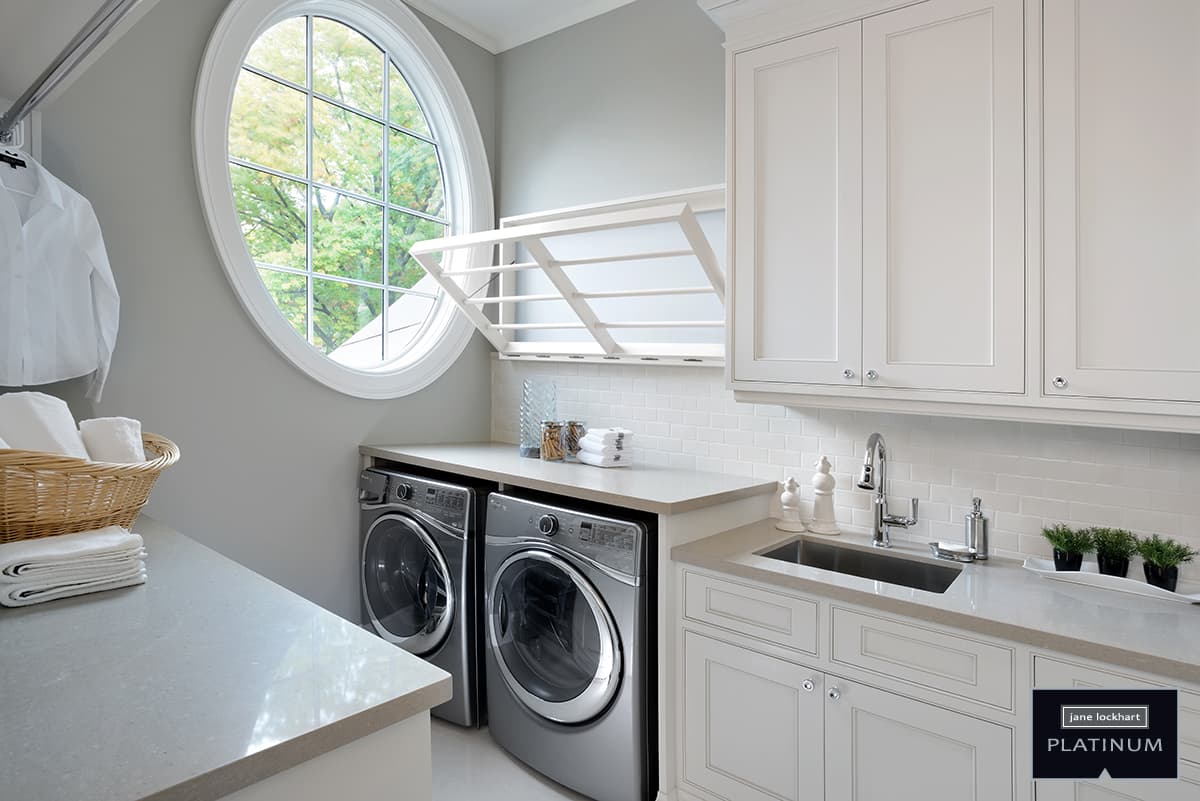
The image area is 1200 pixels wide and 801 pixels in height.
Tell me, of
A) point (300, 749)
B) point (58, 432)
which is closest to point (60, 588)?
point (58, 432)

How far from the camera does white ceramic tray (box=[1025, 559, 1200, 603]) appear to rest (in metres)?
1.60

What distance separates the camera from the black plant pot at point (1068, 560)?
5.90 feet

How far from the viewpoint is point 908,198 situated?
72.4 inches

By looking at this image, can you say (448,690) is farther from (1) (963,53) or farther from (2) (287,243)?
(2) (287,243)

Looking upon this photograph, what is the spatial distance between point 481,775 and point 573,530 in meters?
0.89

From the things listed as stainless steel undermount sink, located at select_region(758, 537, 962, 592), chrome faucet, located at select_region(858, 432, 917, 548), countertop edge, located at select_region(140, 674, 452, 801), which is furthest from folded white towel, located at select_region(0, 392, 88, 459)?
chrome faucet, located at select_region(858, 432, 917, 548)

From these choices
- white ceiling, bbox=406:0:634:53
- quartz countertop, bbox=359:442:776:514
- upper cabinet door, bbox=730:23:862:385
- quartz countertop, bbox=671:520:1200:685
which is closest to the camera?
quartz countertop, bbox=671:520:1200:685

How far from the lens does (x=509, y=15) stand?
3.16 meters

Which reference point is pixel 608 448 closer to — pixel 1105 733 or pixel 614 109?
pixel 614 109

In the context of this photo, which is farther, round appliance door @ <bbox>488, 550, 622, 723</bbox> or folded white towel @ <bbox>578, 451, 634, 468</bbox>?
folded white towel @ <bbox>578, 451, 634, 468</bbox>

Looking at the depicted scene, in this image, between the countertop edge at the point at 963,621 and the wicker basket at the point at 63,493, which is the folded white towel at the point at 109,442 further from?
the countertop edge at the point at 963,621

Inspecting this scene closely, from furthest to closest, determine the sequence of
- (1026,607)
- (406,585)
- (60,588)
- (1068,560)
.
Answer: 1. (406,585)
2. (1068,560)
3. (1026,607)
4. (60,588)

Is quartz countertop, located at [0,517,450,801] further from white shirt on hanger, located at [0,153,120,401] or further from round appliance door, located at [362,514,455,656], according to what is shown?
round appliance door, located at [362,514,455,656]

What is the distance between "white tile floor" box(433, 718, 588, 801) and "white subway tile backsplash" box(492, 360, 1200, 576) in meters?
1.16
